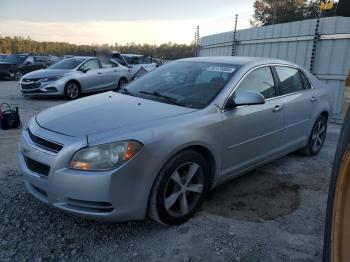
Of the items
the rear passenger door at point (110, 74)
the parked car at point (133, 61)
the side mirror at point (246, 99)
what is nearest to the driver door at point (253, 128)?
the side mirror at point (246, 99)

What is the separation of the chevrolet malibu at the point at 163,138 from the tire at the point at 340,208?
1.29 meters

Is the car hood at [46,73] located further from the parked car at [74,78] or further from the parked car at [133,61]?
the parked car at [133,61]

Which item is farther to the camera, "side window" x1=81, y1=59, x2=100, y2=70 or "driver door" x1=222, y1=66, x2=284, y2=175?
"side window" x1=81, y1=59, x2=100, y2=70

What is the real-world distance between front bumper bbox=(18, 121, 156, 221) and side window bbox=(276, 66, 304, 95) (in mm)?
2482

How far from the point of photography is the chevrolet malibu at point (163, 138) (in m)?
2.64

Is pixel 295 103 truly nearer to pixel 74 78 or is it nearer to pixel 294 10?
pixel 74 78

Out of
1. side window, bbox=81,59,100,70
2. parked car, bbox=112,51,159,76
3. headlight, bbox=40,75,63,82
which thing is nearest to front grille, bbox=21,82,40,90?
headlight, bbox=40,75,63,82

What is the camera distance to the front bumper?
2.59 metres

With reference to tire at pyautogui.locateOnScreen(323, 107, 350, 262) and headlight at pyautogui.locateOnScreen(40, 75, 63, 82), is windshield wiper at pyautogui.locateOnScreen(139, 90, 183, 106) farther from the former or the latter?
headlight at pyautogui.locateOnScreen(40, 75, 63, 82)

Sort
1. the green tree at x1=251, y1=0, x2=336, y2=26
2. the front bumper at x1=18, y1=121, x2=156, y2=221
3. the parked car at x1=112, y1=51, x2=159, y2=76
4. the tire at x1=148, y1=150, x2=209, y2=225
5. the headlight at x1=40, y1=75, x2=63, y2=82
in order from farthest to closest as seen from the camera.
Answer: the green tree at x1=251, y1=0, x2=336, y2=26 → the parked car at x1=112, y1=51, x2=159, y2=76 → the headlight at x1=40, y1=75, x2=63, y2=82 → the tire at x1=148, y1=150, x2=209, y2=225 → the front bumper at x1=18, y1=121, x2=156, y2=221

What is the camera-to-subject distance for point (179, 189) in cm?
307

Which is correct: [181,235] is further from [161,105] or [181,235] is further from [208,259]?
[161,105]

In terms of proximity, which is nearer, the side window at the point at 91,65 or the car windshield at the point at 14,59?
the side window at the point at 91,65

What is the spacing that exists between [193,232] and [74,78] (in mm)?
9204
